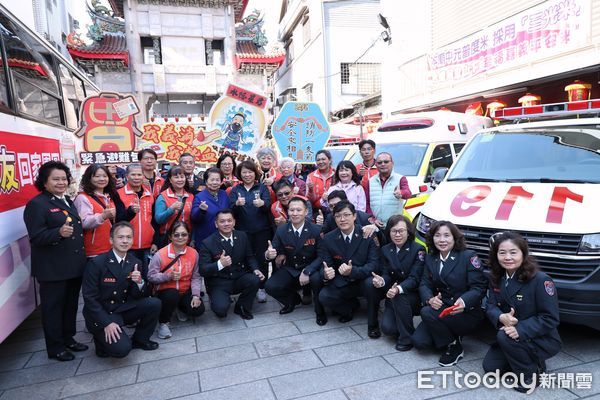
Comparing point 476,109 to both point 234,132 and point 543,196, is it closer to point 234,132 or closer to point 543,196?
point 234,132

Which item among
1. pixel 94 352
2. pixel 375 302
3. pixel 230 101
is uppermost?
pixel 230 101

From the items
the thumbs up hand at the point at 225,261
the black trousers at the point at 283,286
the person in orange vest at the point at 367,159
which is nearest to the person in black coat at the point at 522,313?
the black trousers at the point at 283,286

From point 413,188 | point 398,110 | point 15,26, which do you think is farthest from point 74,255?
point 398,110

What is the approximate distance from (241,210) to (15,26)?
9.26ft

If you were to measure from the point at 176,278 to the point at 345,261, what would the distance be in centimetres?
165

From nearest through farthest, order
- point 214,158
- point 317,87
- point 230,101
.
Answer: point 230,101 → point 214,158 → point 317,87

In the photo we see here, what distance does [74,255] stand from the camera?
340 cm

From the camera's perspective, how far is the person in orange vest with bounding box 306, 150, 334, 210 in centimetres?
504

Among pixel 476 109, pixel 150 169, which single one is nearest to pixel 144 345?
pixel 150 169

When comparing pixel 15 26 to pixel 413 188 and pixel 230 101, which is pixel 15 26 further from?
pixel 413 188

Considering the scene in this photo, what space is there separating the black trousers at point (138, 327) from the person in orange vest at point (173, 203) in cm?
99

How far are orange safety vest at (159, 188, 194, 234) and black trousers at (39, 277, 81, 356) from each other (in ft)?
3.63

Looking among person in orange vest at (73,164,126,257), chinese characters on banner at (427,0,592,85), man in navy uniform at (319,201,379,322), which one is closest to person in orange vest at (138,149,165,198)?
person in orange vest at (73,164,126,257)

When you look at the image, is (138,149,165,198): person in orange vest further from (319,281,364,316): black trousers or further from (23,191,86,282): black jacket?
(319,281,364,316): black trousers
